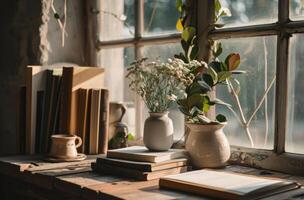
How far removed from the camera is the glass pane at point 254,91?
5.59ft

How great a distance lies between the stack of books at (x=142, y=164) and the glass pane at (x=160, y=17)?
651mm

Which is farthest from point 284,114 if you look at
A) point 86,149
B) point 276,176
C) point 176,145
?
point 86,149

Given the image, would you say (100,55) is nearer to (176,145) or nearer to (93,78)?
(93,78)

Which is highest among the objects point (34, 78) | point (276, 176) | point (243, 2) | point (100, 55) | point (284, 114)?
point (243, 2)

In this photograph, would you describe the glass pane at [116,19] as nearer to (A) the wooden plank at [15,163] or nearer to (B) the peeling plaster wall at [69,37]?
(B) the peeling plaster wall at [69,37]

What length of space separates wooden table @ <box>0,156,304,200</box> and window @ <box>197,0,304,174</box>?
0.31 ft

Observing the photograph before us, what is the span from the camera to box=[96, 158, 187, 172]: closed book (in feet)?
5.02

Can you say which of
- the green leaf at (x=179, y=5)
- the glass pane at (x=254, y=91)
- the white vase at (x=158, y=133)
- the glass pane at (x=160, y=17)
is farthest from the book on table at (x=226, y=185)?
the glass pane at (x=160, y=17)

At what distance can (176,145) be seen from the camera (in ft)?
6.48

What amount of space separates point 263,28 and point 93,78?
0.80 meters

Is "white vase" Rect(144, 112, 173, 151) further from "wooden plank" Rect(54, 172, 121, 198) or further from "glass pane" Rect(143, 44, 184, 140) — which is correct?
"glass pane" Rect(143, 44, 184, 140)

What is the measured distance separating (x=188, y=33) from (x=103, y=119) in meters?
0.53

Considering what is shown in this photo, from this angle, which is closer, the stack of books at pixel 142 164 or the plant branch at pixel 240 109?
the stack of books at pixel 142 164

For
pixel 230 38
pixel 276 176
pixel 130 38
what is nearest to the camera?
pixel 276 176
